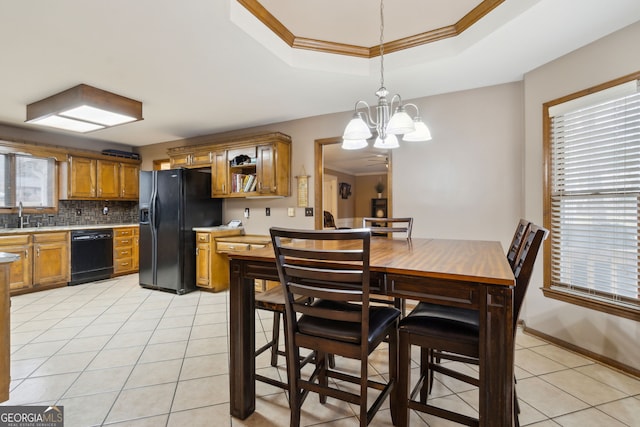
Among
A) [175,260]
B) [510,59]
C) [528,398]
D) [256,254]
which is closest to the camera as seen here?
[256,254]

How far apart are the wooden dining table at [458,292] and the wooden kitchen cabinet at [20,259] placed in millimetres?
4117

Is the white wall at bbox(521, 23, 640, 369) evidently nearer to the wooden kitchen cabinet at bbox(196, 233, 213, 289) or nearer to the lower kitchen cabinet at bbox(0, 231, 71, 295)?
the wooden kitchen cabinet at bbox(196, 233, 213, 289)

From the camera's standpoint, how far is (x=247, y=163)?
4.21 meters

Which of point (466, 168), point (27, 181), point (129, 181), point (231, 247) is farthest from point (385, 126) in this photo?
point (27, 181)

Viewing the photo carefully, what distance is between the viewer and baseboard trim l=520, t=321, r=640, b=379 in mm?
2053

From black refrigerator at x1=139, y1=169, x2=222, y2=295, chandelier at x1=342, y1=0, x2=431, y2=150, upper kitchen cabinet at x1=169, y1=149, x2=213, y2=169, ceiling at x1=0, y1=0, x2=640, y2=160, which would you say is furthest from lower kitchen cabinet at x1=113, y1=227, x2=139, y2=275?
chandelier at x1=342, y1=0, x2=431, y2=150

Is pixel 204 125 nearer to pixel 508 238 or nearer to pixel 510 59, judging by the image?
pixel 510 59

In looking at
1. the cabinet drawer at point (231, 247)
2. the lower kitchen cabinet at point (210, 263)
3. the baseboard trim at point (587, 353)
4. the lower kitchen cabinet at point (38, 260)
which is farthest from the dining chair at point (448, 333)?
the lower kitchen cabinet at point (38, 260)

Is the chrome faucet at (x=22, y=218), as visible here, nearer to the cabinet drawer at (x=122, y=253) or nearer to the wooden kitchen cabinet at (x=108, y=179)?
the wooden kitchen cabinet at (x=108, y=179)

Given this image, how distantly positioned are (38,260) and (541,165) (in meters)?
6.14

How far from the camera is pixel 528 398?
1807 millimetres

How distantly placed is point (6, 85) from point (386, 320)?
4.20 meters

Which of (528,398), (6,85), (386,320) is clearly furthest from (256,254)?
(6,85)

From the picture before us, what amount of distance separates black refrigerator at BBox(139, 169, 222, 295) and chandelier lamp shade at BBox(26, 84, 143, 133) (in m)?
0.90
